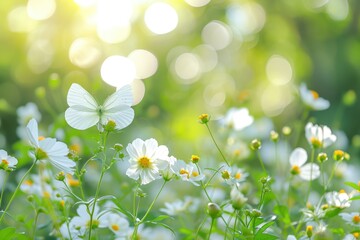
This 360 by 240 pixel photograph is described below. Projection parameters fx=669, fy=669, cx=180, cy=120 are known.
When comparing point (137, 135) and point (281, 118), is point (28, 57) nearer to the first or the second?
point (281, 118)

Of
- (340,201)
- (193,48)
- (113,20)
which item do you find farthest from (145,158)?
(193,48)

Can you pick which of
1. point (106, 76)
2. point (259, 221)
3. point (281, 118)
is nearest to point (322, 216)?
point (259, 221)

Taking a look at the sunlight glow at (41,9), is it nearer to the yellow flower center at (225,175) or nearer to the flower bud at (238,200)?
the yellow flower center at (225,175)

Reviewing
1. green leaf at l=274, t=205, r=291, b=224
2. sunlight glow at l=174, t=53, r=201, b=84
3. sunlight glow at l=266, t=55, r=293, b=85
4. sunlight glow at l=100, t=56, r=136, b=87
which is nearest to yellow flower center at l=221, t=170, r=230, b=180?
green leaf at l=274, t=205, r=291, b=224

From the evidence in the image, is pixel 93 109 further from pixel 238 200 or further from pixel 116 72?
pixel 116 72

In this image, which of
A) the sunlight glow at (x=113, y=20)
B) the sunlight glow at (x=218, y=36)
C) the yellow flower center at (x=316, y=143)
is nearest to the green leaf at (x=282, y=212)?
the yellow flower center at (x=316, y=143)

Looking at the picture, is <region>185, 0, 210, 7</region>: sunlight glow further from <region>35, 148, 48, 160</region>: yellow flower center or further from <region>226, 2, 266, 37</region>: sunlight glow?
<region>35, 148, 48, 160</region>: yellow flower center
